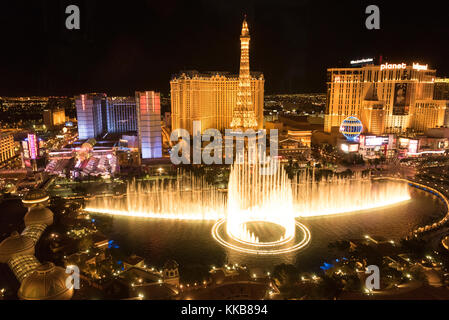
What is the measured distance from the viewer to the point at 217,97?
169 feet

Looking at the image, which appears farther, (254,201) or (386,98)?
(386,98)

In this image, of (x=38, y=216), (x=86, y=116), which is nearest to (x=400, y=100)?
(x=86, y=116)

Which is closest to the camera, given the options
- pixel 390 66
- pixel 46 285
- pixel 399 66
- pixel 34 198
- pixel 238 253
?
pixel 46 285

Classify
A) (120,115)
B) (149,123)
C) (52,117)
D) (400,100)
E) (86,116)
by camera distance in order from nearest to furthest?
(149,123) < (86,116) < (400,100) < (120,115) < (52,117)

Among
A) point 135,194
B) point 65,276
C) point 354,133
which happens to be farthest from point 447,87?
point 65,276

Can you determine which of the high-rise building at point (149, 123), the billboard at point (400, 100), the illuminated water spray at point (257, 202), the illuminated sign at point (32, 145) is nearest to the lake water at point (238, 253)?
the illuminated water spray at point (257, 202)

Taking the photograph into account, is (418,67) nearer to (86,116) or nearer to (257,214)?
(257,214)

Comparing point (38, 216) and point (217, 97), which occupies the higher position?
point (217, 97)

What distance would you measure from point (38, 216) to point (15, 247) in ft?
15.5

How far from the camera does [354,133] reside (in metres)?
44.3

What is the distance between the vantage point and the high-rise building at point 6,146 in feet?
134

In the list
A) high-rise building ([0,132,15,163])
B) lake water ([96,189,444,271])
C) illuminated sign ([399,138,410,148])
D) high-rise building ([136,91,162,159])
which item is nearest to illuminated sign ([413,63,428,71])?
illuminated sign ([399,138,410,148])

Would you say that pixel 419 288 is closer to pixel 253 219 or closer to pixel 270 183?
pixel 253 219

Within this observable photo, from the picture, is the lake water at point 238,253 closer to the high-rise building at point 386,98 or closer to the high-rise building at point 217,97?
the high-rise building at point 386,98
